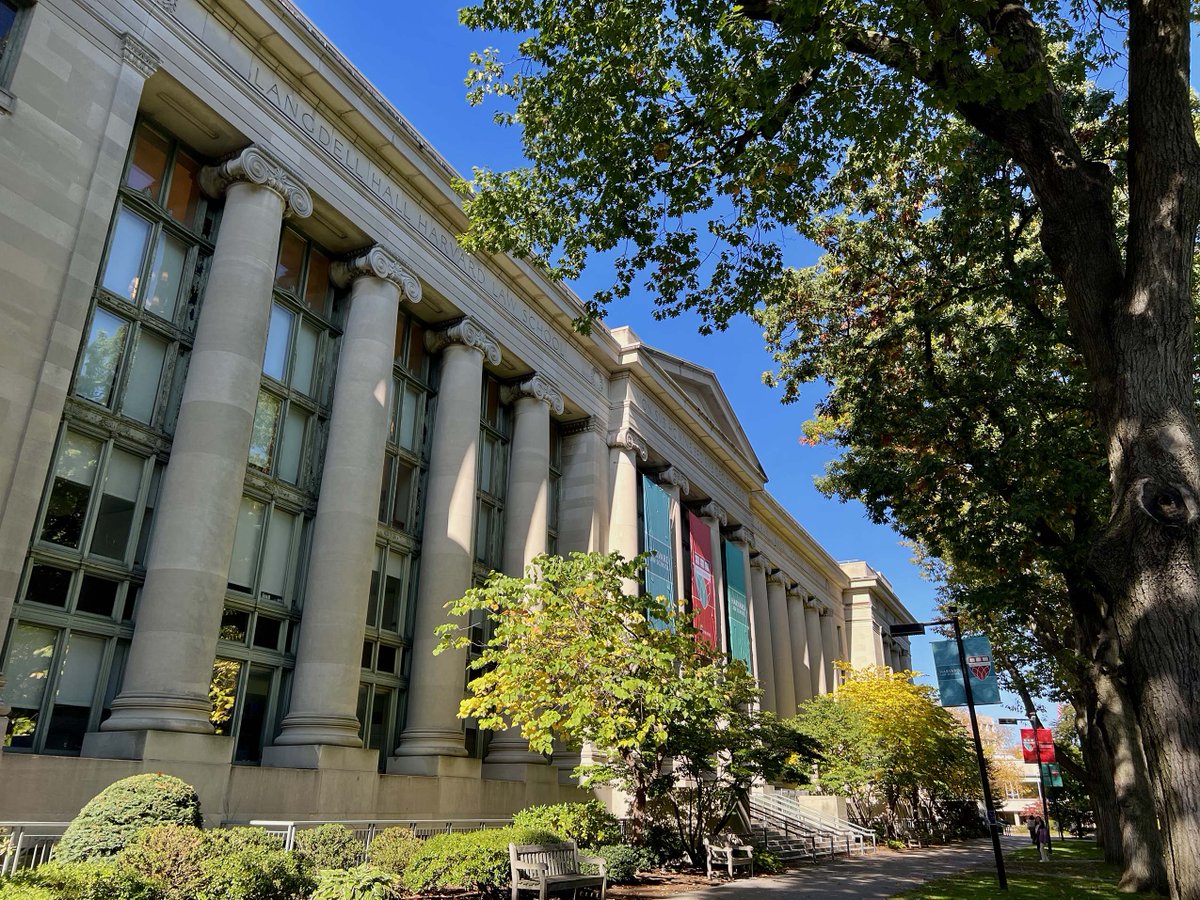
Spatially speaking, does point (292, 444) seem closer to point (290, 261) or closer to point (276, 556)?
point (276, 556)

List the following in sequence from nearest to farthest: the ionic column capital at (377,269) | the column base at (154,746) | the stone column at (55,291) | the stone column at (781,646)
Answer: the stone column at (55,291) → the column base at (154,746) → the ionic column capital at (377,269) → the stone column at (781,646)

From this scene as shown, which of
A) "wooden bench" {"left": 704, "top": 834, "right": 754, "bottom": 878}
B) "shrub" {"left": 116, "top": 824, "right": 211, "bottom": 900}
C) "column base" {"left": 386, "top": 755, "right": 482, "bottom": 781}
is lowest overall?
"wooden bench" {"left": 704, "top": 834, "right": 754, "bottom": 878}

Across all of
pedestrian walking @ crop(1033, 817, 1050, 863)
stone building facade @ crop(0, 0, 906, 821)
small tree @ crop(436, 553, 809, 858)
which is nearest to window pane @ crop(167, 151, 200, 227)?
stone building facade @ crop(0, 0, 906, 821)

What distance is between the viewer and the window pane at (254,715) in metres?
17.2

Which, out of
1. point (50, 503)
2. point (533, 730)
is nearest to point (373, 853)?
point (533, 730)

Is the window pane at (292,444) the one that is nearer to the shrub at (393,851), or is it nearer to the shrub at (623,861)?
the shrub at (393,851)

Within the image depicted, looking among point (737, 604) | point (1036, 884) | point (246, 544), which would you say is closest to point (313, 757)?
point (246, 544)

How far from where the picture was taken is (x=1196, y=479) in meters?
8.03

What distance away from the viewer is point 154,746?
44.2 ft

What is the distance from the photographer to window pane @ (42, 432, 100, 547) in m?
14.5

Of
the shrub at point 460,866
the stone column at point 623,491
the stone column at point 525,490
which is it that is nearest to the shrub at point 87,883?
the shrub at point 460,866

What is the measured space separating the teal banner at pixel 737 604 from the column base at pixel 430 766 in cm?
1940

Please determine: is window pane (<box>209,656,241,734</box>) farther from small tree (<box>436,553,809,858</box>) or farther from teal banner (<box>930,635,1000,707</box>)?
teal banner (<box>930,635,1000,707</box>)

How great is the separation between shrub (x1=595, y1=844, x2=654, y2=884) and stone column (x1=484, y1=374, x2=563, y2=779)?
6262mm
